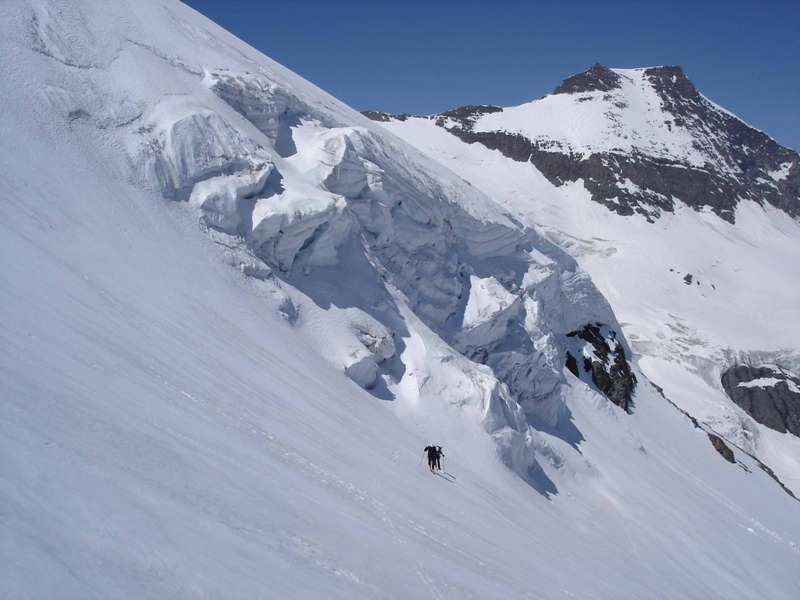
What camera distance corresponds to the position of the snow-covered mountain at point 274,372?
20.2 ft

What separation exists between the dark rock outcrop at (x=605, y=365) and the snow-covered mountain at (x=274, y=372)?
0.86 m

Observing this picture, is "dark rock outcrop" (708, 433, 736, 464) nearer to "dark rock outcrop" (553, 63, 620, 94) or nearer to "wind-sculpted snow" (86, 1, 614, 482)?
"wind-sculpted snow" (86, 1, 614, 482)

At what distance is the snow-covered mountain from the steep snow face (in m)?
27.1

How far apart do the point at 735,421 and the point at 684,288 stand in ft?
76.3

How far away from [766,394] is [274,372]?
59.1 meters

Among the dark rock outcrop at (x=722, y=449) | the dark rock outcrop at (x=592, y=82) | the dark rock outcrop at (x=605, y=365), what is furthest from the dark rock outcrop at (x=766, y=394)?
the dark rock outcrop at (x=592, y=82)

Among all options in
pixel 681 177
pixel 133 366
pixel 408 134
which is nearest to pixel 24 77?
pixel 133 366

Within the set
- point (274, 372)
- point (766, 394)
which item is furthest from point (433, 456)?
point (766, 394)

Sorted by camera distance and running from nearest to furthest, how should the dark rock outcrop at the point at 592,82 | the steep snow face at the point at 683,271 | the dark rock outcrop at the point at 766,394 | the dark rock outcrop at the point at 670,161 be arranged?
the steep snow face at the point at 683,271 < the dark rock outcrop at the point at 766,394 < the dark rock outcrop at the point at 670,161 < the dark rock outcrop at the point at 592,82

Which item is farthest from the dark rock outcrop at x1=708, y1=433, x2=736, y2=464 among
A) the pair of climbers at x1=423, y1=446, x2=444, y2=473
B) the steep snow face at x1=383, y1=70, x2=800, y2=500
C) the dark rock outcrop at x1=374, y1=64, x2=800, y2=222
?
the dark rock outcrop at x1=374, y1=64, x2=800, y2=222

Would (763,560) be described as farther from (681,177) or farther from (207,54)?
(681,177)

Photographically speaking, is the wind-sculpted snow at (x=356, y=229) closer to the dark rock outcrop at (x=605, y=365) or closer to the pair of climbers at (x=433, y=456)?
the pair of climbers at (x=433, y=456)

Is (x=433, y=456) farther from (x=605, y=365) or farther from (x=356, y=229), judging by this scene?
(x=605, y=365)

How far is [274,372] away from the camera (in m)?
13.6
